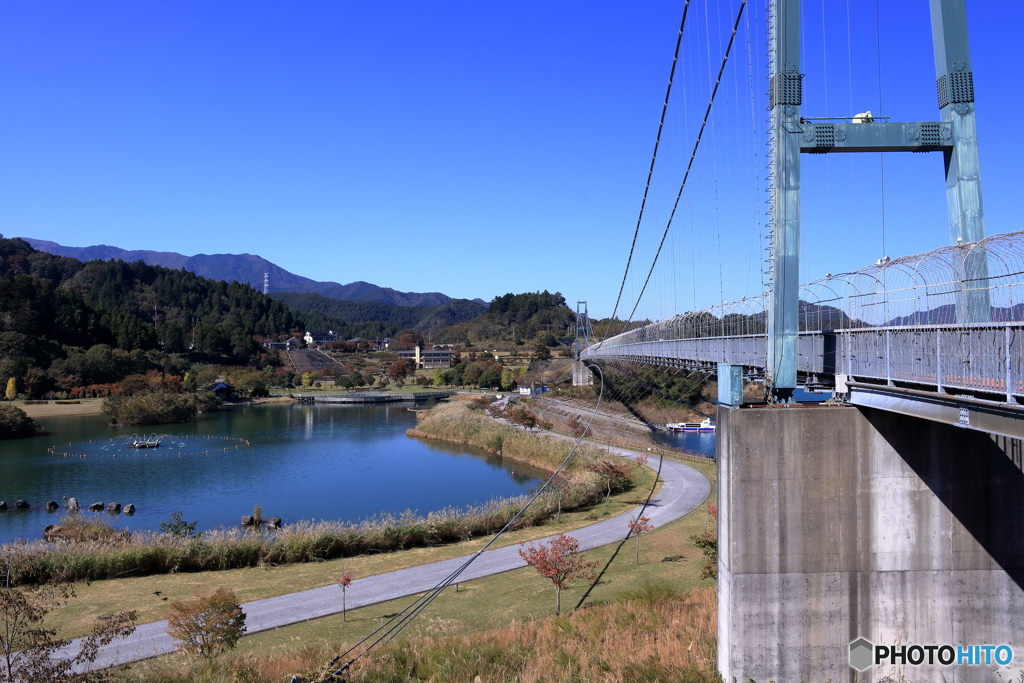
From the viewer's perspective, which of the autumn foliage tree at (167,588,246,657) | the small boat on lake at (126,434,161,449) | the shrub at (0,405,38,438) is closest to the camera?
the autumn foliage tree at (167,588,246,657)

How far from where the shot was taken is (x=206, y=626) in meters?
11.0

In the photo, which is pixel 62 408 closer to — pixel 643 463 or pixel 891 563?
pixel 643 463

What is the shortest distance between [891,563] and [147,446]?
146ft

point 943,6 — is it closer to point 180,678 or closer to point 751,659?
point 751,659

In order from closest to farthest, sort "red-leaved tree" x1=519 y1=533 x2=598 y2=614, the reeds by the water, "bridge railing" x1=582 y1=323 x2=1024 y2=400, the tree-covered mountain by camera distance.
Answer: "bridge railing" x1=582 y1=323 x2=1024 y2=400 → "red-leaved tree" x1=519 y1=533 x2=598 y2=614 → the reeds by the water → the tree-covered mountain

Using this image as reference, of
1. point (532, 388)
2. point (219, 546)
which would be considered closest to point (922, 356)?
point (219, 546)

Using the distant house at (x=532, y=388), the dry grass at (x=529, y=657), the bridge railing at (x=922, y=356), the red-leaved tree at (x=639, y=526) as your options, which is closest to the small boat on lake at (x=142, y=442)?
the red-leaved tree at (x=639, y=526)

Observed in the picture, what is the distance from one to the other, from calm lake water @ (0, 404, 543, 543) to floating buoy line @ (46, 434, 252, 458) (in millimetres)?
67

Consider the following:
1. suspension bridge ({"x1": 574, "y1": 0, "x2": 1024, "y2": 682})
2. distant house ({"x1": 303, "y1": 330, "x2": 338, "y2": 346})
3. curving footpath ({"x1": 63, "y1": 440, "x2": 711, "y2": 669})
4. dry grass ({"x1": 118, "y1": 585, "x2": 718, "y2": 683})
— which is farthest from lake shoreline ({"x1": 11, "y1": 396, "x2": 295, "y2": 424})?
distant house ({"x1": 303, "y1": 330, "x2": 338, "y2": 346})

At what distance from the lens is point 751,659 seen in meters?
9.50

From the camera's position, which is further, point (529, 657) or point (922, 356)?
point (529, 657)

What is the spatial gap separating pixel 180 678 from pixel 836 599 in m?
9.25

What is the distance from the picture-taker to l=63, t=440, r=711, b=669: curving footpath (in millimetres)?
12344

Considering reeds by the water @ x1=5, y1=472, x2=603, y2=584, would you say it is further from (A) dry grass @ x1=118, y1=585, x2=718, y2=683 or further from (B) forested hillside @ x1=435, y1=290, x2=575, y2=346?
(B) forested hillside @ x1=435, y1=290, x2=575, y2=346
